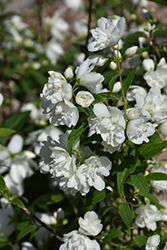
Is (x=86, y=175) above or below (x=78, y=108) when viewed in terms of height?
below

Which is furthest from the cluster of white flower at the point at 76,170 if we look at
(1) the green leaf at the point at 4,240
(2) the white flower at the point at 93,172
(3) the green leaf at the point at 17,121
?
(3) the green leaf at the point at 17,121

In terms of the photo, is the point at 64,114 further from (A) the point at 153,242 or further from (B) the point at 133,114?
(A) the point at 153,242

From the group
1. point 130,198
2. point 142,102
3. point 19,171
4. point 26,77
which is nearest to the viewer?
point 142,102

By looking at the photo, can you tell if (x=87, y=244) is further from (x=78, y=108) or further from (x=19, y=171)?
(x=19, y=171)

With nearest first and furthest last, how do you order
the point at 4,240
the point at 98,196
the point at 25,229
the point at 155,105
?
the point at 155,105 < the point at 98,196 < the point at 25,229 < the point at 4,240

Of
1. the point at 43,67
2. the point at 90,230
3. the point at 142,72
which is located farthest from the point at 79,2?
the point at 90,230

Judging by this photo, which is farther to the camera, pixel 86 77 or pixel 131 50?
pixel 131 50

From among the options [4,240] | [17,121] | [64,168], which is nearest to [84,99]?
[64,168]
